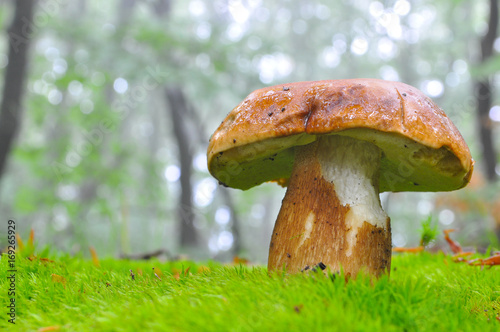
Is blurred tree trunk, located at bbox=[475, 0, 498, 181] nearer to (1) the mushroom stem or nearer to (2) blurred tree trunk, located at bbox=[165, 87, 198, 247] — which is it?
(1) the mushroom stem

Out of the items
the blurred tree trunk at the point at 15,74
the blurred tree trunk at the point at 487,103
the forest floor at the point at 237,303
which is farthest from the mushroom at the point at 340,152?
the blurred tree trunk at the point at 487,103

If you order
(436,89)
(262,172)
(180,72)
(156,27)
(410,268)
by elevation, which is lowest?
(410,268)

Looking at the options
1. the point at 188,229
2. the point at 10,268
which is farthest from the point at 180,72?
the point at 10,268

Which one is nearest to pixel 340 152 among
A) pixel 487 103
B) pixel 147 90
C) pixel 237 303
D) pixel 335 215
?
pixel 335 215

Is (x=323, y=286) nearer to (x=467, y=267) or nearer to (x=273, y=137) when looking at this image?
(x=273, y=137)

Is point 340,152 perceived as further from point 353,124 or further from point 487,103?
point 487,103

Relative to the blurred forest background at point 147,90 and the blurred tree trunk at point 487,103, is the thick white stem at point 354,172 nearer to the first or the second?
the blurred forest background at point 147,90

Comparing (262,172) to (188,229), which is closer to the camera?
(262,172)
